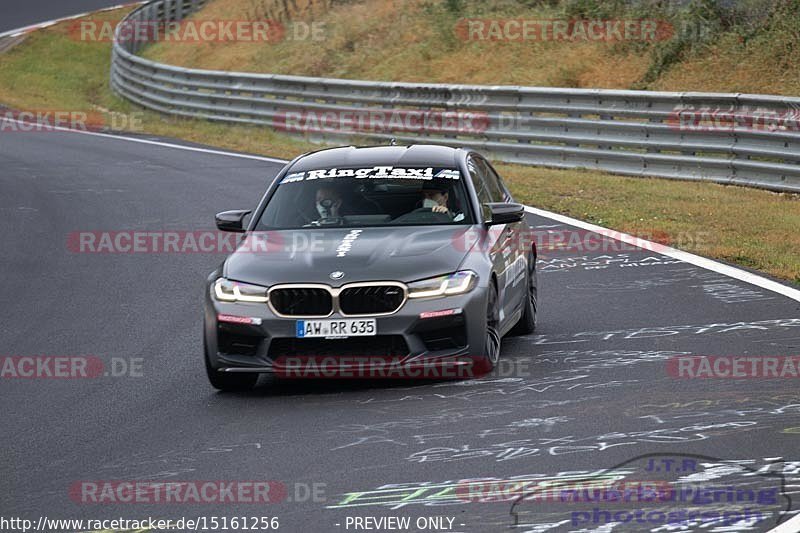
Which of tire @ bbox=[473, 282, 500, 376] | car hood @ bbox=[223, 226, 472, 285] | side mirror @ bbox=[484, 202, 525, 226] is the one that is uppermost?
side mirror @ bbox=[484, 202, 525, 226]

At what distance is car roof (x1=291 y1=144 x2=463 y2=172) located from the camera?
423 inches

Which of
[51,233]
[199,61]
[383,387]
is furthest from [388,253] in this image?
[199,61]

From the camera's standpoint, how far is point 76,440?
8109 mm

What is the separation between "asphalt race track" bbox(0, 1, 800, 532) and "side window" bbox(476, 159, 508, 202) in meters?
1.05

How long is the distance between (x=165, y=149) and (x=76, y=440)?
19370 millimetres

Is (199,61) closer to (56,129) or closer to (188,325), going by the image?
(56,129)

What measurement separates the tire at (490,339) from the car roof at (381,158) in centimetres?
146

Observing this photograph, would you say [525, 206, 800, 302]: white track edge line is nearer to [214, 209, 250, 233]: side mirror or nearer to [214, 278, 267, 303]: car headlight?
[214, 209, 250, 233]: side mirror

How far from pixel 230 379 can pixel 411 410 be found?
1.34m

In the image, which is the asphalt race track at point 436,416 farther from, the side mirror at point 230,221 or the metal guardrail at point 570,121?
the metal guardrail at point 570,121

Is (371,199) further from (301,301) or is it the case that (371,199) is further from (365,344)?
(365,344)

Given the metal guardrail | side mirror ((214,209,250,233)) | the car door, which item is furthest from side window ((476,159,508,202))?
the metal guardrail

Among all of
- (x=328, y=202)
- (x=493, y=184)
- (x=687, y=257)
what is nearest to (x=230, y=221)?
(x=328, y=202)

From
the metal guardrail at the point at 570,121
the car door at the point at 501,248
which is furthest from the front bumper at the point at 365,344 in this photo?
the metal guardrail at the point at 570,121
